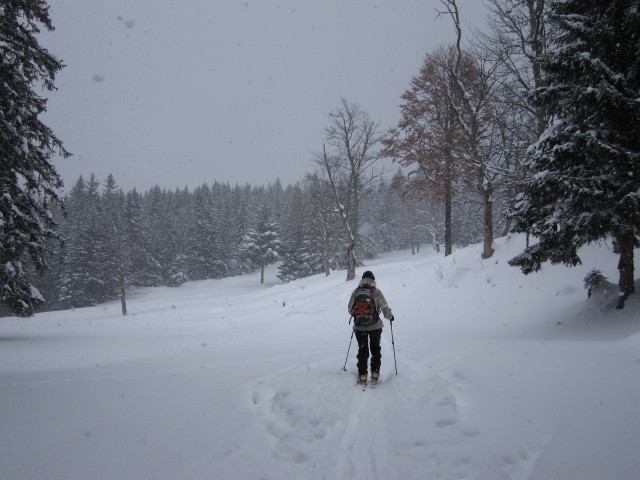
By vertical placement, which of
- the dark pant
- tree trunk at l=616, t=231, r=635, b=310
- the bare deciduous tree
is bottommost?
the dark pant

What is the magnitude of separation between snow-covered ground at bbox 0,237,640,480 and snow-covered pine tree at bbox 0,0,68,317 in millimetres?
2726

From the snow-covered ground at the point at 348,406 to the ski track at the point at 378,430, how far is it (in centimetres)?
2

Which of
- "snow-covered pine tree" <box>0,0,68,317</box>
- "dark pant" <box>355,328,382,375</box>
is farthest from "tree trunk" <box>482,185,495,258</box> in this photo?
"snow-covered pine tree" <box>0,0,68,317</box>

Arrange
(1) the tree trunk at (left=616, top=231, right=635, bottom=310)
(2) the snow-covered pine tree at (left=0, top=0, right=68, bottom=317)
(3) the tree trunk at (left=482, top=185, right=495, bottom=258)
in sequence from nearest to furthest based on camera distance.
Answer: (1) the tree trunk at (left=616, top=231, right=635, bottom=310), (2) the snow-covered pine tree at (left=0, top=0, right=68, bottom=317), (3) the tree trunk at (left=482, top=185, right=495, bottom=258)

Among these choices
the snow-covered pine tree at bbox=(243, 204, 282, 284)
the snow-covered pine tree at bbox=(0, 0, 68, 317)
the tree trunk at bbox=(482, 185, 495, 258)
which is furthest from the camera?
the snow-covered pine tree at bbox=(243, 204, 282, 284)

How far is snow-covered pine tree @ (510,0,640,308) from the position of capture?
23.0 ft

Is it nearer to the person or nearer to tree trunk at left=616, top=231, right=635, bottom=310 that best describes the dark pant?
the person

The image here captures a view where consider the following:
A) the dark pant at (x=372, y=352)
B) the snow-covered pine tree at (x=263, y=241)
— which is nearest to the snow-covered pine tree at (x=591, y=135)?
the dark pant at (x=372, y=352)

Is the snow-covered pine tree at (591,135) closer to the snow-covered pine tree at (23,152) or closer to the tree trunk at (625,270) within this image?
the tree trunk at (625,270)

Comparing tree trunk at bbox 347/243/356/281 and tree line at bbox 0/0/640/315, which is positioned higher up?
tree line at bbox 0/0/640/315

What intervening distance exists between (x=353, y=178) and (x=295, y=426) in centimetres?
2085

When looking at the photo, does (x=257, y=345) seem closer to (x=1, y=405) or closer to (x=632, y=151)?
(x=1, y=405)

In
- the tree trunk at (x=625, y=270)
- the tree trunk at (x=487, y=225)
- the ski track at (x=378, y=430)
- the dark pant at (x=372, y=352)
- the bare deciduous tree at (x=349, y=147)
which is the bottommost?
the ski track at (x=378, y=430)

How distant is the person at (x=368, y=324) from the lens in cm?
658
